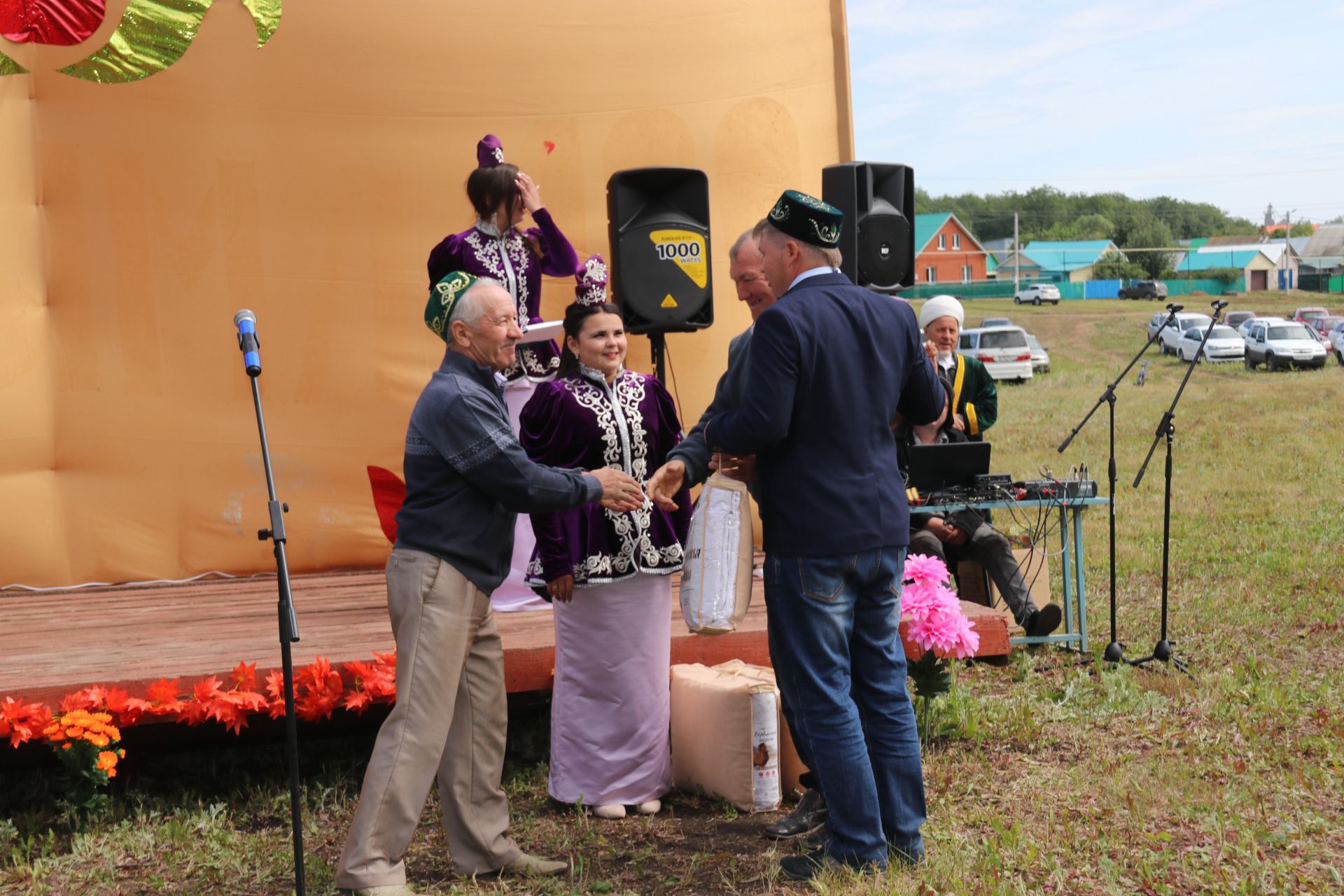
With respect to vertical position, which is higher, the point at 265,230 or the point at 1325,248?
the point at 1325,248

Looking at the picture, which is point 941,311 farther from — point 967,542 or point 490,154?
point 490,154

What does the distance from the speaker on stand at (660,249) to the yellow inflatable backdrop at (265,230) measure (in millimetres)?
1216

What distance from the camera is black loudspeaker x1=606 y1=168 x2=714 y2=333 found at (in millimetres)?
5953

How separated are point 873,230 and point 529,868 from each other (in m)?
3.44

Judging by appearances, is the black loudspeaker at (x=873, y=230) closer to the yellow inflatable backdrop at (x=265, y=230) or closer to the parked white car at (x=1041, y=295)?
the yellow inflatable backdrop at (x=265, y=230)

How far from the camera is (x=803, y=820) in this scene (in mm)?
4129

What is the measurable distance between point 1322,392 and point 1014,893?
2154 cm

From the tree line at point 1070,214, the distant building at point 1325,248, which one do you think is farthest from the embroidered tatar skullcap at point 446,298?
the tree line at point 1070,214

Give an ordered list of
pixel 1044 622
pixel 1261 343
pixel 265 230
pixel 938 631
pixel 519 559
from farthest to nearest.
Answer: pixel 1261 343 → pixel 265 230 → pixel 1044 622 → pixel 519 559 → pixel 938 631

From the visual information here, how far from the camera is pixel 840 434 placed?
3.50 m

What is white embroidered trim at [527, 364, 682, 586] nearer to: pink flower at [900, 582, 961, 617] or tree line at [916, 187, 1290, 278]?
pink flower at [900, 582, 961, 617]

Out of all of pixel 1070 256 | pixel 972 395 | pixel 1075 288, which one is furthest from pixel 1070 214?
pixel 972 395

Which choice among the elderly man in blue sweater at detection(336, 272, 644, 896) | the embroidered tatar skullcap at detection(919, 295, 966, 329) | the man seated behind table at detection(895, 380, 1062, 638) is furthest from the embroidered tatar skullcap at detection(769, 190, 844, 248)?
the embroidered tatar skullcap at detection(919, 295, 966, 329)

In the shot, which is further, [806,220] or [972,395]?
[972,395]
